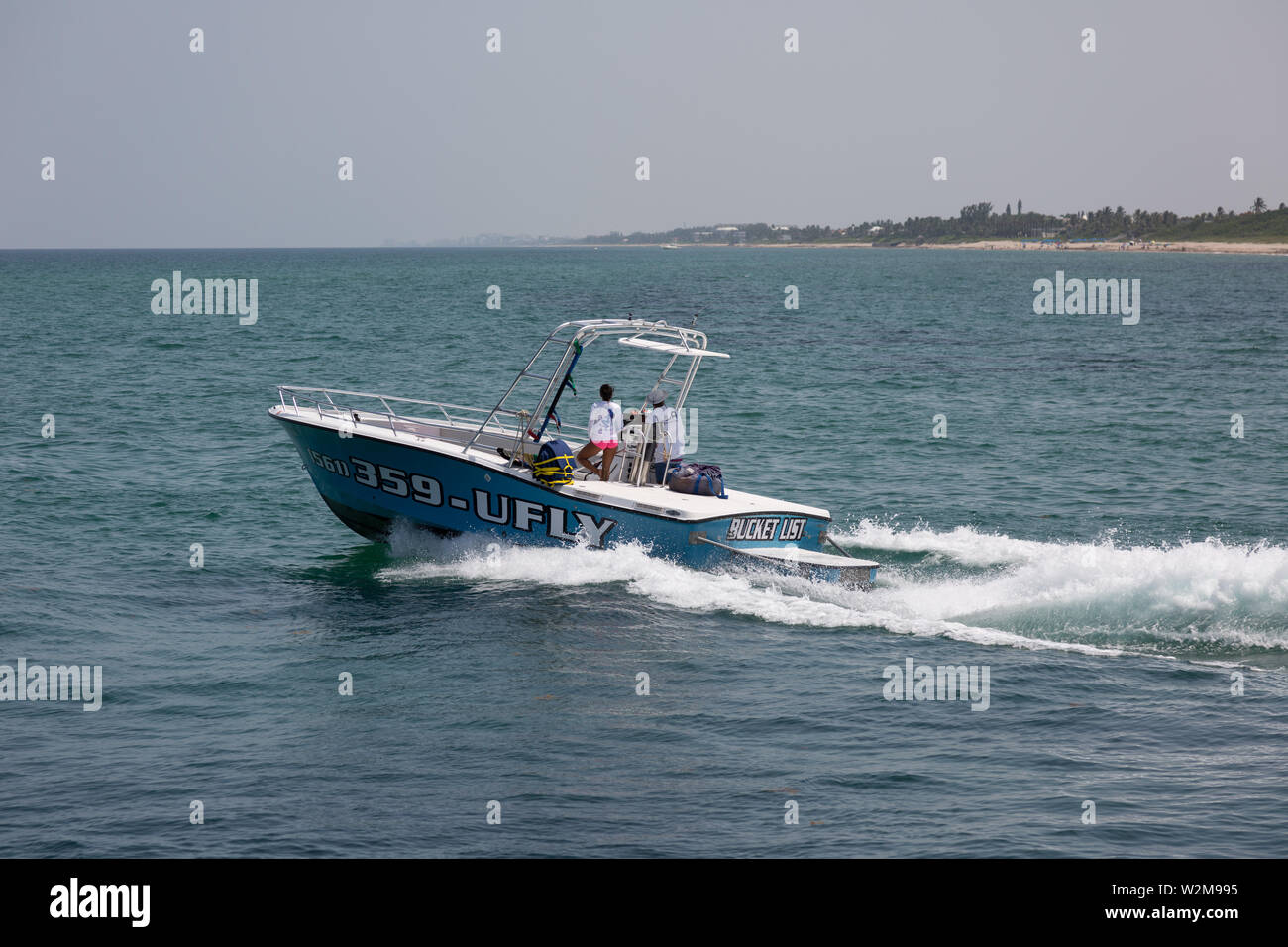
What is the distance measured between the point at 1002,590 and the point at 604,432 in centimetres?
538

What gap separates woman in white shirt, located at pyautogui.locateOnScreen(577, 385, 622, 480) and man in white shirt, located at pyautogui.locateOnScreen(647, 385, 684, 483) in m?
0.46

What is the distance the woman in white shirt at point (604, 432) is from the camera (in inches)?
637

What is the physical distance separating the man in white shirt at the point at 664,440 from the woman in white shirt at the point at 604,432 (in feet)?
1.51

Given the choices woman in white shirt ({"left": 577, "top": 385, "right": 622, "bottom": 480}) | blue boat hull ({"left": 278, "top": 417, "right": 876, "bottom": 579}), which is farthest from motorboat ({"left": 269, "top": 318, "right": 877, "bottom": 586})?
woman in white shirt ({"left": 577, "top": 385, "right": 622, "bottom": 480})

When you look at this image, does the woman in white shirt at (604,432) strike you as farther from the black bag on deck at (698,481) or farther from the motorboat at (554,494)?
the black bag on deck at (698,481)

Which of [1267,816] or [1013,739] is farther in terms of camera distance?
[1013,739]

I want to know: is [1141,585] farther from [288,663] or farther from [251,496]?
[251,496]

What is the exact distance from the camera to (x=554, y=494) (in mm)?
15805

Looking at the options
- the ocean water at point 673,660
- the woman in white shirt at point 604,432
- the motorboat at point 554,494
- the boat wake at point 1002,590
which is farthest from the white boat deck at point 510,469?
the ocean water at point 673,660

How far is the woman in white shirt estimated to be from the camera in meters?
16.2

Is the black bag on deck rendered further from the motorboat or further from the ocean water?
the ocean water

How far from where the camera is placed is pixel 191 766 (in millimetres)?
10359
